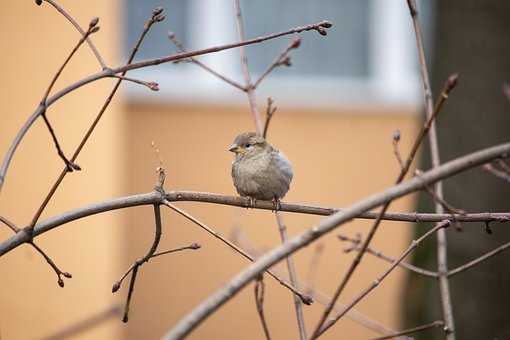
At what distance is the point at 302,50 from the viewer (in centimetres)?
848

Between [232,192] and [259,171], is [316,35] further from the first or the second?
[259,171]

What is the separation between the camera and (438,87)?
18.1 ft

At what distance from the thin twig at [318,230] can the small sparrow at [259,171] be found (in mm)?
1719

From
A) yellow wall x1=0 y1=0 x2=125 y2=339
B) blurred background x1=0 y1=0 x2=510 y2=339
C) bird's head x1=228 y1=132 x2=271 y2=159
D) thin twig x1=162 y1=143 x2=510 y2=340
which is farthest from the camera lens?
blurred background x1=0 y1=0 x2=510 y2=339

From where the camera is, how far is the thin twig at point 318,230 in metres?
1.38

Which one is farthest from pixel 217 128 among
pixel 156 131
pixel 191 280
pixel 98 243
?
pixel 98 243

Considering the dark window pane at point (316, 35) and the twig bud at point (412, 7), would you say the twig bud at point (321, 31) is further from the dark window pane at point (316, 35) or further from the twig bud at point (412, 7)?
the dark window pane at point (316, 35)

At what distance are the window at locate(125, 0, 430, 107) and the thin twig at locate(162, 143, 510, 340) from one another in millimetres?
6519

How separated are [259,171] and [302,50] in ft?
17.4

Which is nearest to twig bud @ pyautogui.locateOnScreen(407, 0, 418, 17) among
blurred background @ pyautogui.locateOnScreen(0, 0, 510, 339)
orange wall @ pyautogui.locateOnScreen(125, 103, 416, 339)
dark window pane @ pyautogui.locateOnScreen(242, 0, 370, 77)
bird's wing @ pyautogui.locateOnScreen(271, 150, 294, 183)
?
bird's wing @ pyautogui.locateOnScreen(271, 150, 294, 183)

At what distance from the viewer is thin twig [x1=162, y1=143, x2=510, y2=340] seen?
1.38 m

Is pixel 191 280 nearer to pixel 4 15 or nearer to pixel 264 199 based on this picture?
pixel 4 15

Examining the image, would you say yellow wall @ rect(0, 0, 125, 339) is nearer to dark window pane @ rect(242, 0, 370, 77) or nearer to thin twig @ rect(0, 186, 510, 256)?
dark window pane @ rect(242, 0, 370, 77)

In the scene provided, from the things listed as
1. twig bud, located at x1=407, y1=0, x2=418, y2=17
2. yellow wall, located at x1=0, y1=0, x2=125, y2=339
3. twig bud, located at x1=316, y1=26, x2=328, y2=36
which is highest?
yellow wall, located at x1=0, y1=0, x2=125, y2=339
